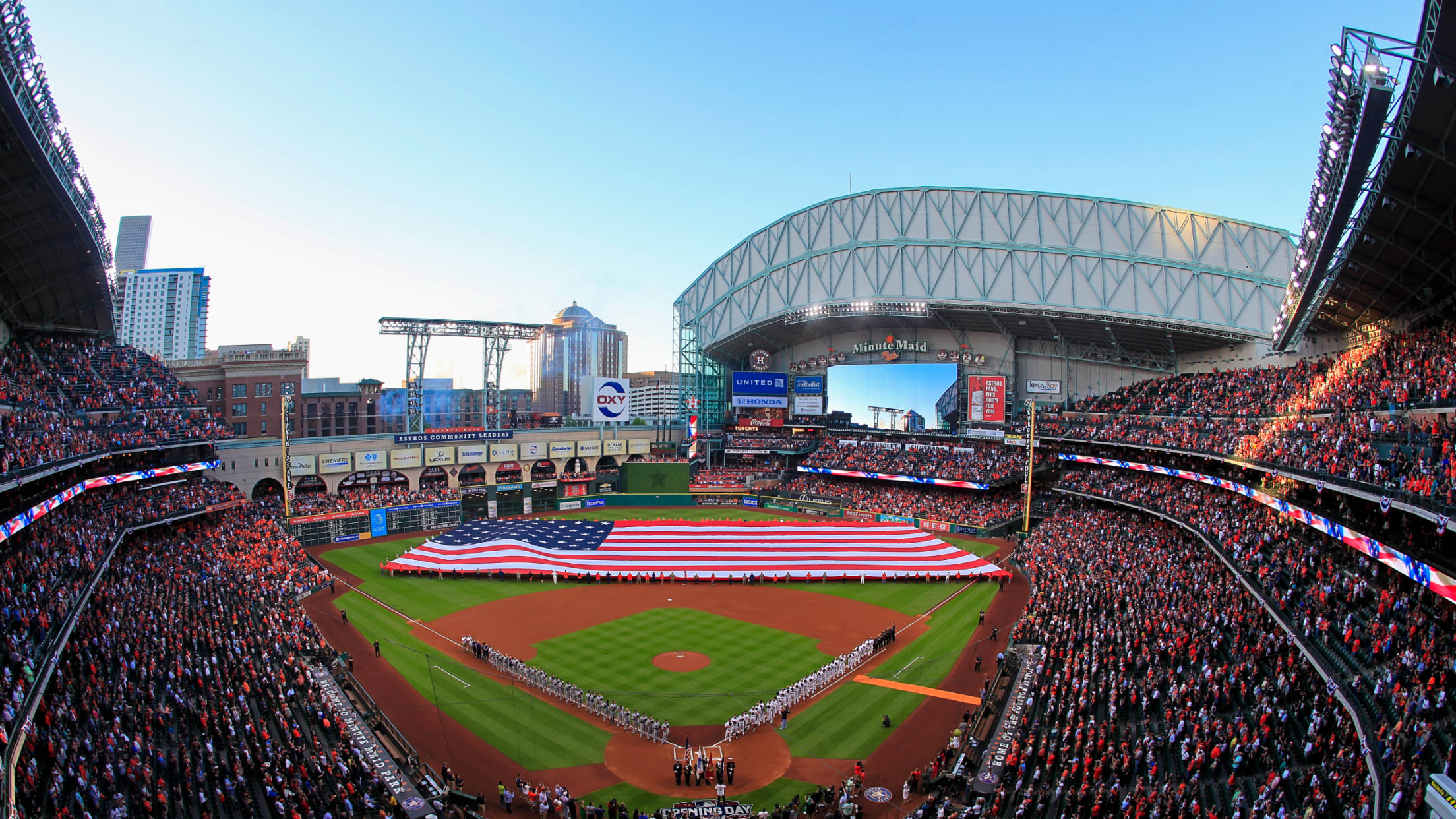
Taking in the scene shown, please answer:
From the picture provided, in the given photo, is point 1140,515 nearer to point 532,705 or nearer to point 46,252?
point 532,705

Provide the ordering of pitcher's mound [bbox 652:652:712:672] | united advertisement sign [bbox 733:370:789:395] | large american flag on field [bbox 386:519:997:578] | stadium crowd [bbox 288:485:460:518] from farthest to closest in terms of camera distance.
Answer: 1. united advertisement sign [bbox 733:370:789:395]
2. stadium crowd [bbox 288:485:460:518]
3. large american flag on field [bbox 386:519:997:578]
4. pitcher's mound [bbox 652:652:712:672]

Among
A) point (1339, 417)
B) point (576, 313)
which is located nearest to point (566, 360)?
point (576, 313)

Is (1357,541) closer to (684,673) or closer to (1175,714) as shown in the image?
(1175,714)

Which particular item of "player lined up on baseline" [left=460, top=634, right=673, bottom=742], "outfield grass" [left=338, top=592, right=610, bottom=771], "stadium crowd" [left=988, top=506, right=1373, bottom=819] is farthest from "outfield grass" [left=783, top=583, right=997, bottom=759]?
"outfield grass" [left=338, top=592, right=610, bottom=771]

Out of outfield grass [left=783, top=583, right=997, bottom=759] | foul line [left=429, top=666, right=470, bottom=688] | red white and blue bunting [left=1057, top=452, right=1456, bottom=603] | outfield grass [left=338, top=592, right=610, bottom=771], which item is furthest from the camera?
foul line [left=429, top=666, right=470, bottom=688]

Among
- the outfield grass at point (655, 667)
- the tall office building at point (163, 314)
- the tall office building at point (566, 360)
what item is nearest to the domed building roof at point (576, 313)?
the tall office building at point (566, 360)

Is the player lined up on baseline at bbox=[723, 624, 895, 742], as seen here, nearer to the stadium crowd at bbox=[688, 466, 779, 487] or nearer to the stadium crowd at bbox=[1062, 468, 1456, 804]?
the stadium crowd at bbox=[1062, 468, 1456, 804]
